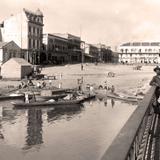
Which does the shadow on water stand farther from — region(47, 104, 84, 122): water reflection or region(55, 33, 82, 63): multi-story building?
region(55, 33, 82, 63): multi-story building

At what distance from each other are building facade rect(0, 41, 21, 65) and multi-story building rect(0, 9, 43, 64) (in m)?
3.72

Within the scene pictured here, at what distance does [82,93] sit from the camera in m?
79.1

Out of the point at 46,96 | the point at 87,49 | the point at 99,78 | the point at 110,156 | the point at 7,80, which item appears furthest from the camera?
the point at 87,49

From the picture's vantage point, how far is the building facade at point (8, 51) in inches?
3907

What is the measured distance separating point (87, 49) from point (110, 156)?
186 m

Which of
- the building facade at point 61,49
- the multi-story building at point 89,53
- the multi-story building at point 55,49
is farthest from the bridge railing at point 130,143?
the multi-story building at point 89,53

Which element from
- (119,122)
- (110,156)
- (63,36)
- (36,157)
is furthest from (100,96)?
(63,36)

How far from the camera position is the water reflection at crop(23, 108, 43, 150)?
39597mm

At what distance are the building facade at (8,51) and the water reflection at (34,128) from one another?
1567 inches

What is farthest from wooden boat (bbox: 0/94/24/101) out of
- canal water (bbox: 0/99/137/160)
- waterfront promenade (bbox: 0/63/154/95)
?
waterfront promenade (bbox: 0/63/154/95)

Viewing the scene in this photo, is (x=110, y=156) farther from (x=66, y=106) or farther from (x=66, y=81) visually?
(x=66, y=81)

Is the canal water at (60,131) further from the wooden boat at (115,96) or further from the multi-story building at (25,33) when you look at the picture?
the multi-story building at (25,33)

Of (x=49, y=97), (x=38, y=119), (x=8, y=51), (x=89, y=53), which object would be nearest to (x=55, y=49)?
(x=8, y=51)

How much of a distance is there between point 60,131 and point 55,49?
91.7 m
